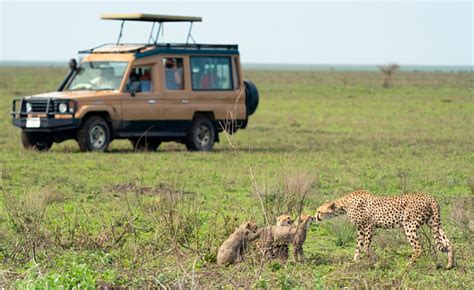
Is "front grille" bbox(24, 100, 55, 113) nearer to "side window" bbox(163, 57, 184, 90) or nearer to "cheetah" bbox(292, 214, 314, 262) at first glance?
"side window" bbox(163, 57, 184, 90)

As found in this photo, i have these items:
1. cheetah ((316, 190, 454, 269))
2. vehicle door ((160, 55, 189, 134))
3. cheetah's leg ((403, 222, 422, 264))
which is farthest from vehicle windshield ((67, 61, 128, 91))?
cheetah's leg ((403, 222, 422, 264))

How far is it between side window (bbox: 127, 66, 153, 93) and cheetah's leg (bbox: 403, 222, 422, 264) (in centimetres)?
1178

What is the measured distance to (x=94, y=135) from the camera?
21.0 metres

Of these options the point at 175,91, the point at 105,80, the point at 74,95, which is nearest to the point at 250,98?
the point at 175,91

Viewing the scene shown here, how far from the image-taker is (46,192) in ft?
46.4

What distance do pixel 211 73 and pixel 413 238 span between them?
12.7m

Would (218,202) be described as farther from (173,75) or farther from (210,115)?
(210,115)

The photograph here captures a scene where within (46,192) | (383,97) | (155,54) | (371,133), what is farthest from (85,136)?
(383,97)

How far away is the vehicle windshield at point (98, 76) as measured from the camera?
2114cm

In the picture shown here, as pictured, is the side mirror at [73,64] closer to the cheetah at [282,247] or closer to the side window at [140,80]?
the side window at [140,80]

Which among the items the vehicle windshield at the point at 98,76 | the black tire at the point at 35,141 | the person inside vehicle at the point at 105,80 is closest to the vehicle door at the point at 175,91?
the vehicle windshield at the point at 98,76

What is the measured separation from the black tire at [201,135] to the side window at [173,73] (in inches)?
33.0

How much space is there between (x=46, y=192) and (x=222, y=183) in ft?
10.7

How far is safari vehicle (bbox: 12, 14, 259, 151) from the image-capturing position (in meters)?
20.7
